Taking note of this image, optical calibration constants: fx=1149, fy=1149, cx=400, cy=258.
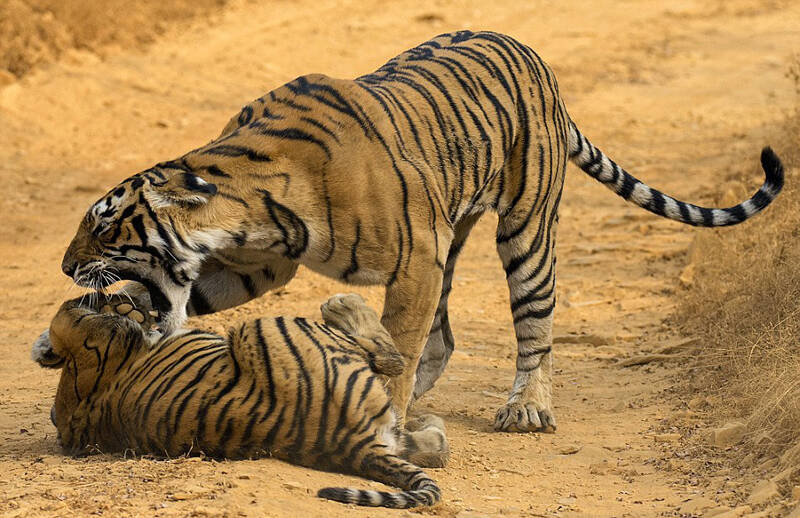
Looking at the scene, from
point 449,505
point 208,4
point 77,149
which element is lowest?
point 449,505

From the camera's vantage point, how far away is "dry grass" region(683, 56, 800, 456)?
186 inches

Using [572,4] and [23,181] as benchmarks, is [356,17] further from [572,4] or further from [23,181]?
[23,181]

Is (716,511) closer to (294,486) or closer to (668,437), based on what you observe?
(668,437)

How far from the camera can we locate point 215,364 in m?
4.34

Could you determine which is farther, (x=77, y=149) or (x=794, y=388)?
(x=77, y=149)

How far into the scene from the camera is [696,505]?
4234 mm

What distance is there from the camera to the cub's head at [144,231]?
457cm

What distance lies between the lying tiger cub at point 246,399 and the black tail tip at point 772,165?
7.18 ft

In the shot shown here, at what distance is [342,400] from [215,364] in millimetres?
521

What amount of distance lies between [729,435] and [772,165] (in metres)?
1.46

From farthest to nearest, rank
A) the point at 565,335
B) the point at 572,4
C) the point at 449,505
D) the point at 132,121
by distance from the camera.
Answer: the point at 572,4, the point at 132,121, the point at 565,335, the point at 449,505

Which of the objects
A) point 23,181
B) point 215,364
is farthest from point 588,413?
point 23,181

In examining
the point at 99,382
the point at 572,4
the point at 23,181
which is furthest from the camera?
the point at 572,4

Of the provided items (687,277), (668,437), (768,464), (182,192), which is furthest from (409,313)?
(687,277)
